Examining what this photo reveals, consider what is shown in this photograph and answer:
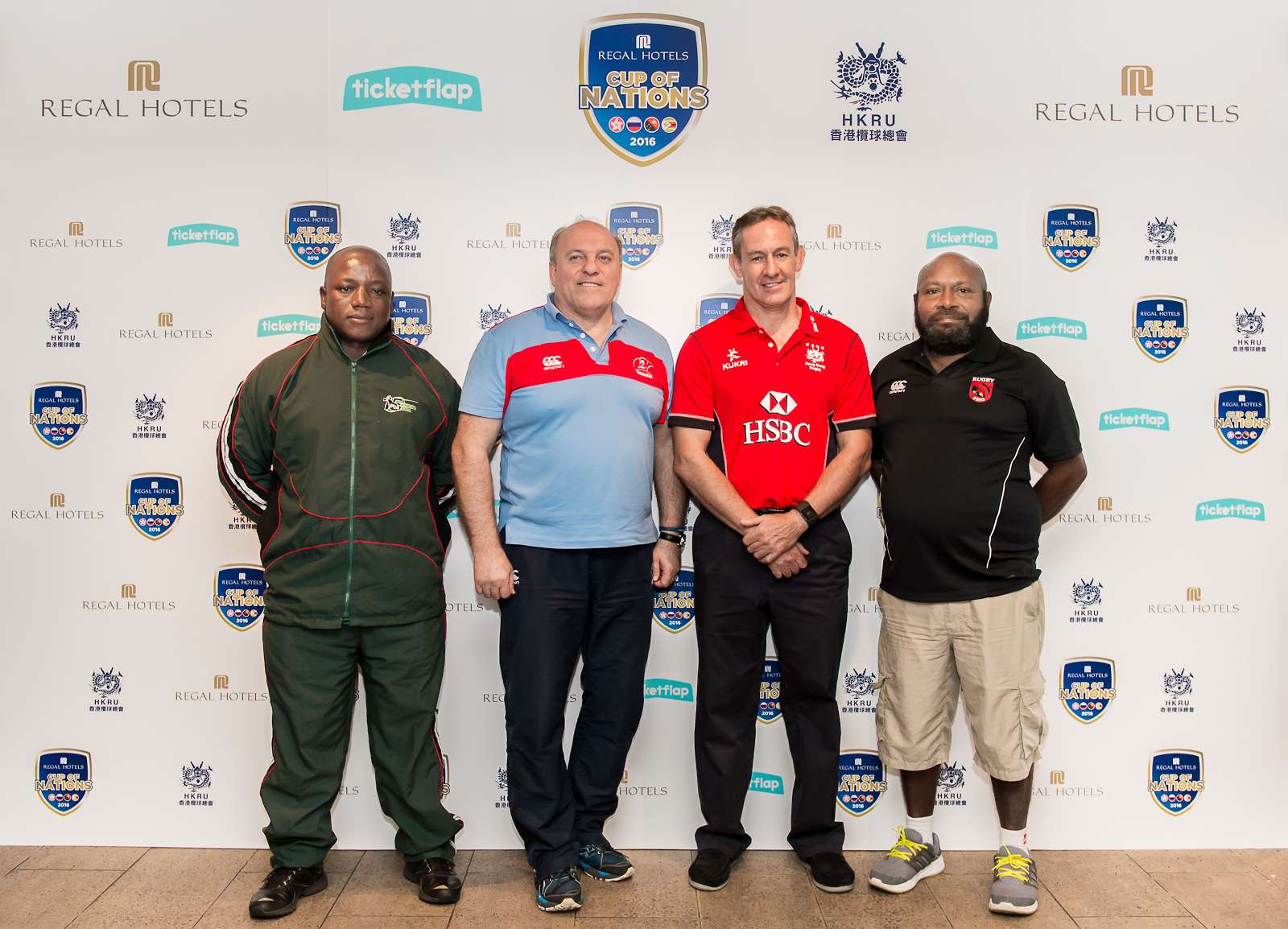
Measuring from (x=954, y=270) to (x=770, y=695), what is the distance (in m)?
1.42

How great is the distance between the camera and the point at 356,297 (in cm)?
252

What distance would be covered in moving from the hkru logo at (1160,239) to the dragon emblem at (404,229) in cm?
231

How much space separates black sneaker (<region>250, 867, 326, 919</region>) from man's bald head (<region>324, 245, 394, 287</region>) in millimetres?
1669

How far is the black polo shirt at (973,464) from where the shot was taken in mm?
2525

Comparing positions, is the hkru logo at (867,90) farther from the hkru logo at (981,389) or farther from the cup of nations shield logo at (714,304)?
the hkru logo at (981,389)

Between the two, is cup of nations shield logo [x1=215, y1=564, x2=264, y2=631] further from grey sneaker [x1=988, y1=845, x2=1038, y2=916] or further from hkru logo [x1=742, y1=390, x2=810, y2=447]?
grey sneaker [x1=988, y1=845, x2=1038, y2=916]

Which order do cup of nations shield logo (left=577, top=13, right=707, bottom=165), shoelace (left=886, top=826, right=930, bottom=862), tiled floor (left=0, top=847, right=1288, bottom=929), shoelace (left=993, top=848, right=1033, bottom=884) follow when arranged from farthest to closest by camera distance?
1. cup of nations shield logo (left=577, top=13, right=707, bottom=165)
2. shoelace (left=886, top=826, right=930, bottom=862)
3. shoelace (left=993, top=848, right=1033, bottom=884)
4. tiled floor (left=0, top=847, right=1288, bottom=929)

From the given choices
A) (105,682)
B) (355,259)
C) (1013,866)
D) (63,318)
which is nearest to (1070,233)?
(1013,866)

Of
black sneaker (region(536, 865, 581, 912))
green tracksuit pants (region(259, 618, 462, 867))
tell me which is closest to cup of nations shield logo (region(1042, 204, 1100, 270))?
green tracksuit pants (region(259, 618, 462, 867))

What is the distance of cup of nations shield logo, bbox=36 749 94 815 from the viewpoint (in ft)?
9.62

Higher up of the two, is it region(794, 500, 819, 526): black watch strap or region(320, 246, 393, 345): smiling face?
region(320, 246, 393, 345): smiling face

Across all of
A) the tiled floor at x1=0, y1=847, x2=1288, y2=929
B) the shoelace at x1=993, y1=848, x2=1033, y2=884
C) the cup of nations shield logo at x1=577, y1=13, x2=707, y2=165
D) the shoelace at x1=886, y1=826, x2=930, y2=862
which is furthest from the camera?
the cup of nations shield logo at x1=577, y1=13, x2=707, y2=165

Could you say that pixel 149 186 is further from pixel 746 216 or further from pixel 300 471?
pixel 746 216

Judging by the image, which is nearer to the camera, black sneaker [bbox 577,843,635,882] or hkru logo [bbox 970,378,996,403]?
hkru logo [bbox 970,378,996,403]
